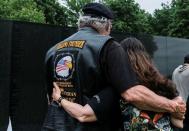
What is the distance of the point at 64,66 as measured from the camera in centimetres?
292

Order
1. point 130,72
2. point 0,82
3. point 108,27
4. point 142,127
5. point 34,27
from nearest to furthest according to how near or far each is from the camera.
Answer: point 130,72 → point 108,27 → point 142,127 → point 0,82 → point 34,27

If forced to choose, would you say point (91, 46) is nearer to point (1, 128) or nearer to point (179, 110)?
point (179, 110)

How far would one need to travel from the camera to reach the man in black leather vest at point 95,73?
2.72m

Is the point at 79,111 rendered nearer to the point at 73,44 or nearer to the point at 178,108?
the point at 73,44

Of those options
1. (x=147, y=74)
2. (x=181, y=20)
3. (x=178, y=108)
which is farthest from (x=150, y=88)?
(x=181, y=20)

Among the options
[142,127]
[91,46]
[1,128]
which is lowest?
[1,128]

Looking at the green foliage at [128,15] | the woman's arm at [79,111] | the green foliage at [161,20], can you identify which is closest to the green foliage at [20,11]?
the green foliage at [128,15]

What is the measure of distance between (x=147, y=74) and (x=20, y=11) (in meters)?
35.3

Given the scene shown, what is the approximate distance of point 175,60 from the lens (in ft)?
A: 34.1

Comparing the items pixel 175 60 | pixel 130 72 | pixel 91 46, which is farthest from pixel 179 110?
pixel 175 60

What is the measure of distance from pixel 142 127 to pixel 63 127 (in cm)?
64

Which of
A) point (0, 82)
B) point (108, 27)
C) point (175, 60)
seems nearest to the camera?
point (108, 27)

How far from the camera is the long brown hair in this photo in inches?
126

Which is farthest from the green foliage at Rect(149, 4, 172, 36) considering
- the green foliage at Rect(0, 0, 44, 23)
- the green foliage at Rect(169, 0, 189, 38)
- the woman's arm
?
the woman's arm
